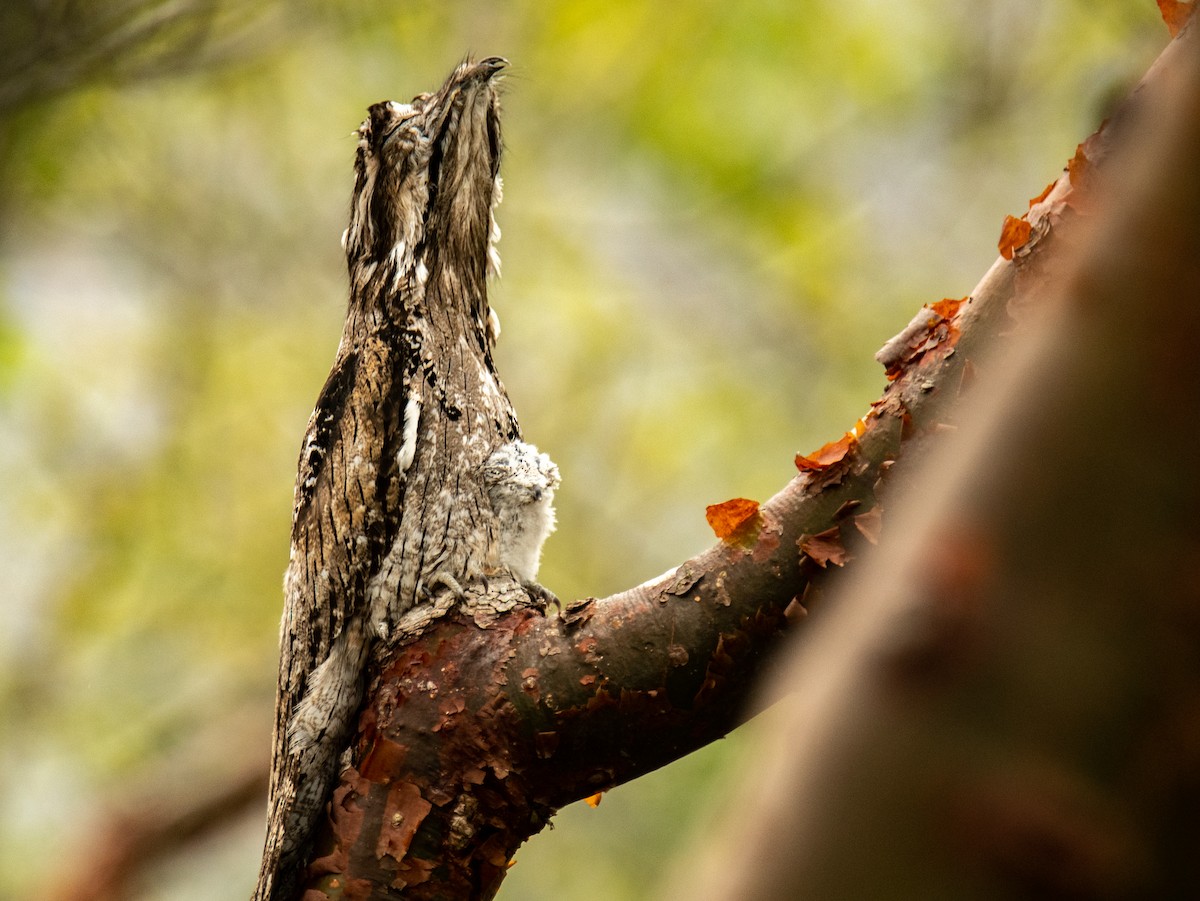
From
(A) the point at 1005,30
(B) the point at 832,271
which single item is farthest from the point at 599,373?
(A) the point at 1005,30

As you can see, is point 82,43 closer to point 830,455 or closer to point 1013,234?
point 830,455

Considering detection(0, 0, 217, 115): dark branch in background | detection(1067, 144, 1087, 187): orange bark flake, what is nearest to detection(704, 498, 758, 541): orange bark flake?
detection(1067, 144, 1087, 187): orange bark flake

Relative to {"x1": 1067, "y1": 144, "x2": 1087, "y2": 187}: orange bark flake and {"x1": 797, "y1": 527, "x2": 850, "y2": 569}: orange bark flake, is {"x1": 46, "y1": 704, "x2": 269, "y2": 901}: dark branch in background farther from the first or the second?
{"x1": 1067, "y1": 144, "x2": 1087, "y2": 187}: orange bark flake

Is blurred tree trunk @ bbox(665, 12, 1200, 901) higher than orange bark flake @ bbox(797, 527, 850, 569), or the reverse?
orange bark flake @ bbox(797, 527, 850, 569)

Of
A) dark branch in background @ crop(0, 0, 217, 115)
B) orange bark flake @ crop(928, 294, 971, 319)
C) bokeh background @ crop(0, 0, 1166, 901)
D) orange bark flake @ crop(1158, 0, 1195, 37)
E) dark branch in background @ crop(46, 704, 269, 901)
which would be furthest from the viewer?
bokeh background @ crop(0, 0, 1166, 901)

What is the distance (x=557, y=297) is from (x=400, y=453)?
6808mm

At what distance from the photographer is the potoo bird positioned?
2824mm

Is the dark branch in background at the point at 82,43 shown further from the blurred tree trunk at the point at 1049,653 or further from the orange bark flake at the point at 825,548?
the blurred tree trunk at the point at 1049,653

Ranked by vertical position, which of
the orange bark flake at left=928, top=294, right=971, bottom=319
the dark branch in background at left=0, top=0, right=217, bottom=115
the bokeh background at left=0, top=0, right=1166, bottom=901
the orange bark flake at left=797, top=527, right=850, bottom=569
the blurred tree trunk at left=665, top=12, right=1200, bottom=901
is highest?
the bokeh background at left=0, top=0, right=1166, bottom=901

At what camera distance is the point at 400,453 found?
3182 millimetres

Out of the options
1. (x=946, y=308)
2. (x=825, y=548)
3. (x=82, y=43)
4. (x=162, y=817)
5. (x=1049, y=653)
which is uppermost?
(x=82, y=43)

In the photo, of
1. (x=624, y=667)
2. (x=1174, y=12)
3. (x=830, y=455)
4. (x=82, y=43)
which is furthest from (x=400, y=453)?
(x=1174, y=12)

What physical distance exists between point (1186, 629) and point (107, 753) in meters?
9.74

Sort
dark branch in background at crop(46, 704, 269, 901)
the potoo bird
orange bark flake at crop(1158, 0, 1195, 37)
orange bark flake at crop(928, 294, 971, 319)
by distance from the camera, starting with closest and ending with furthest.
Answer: orange bark flake at crop(1158, 0, 1195, 37)
orange bark flake at crop(928, 294, 971, 319)
the potoo bird
dark branch in background at crop(46, 704, 269, 901)
